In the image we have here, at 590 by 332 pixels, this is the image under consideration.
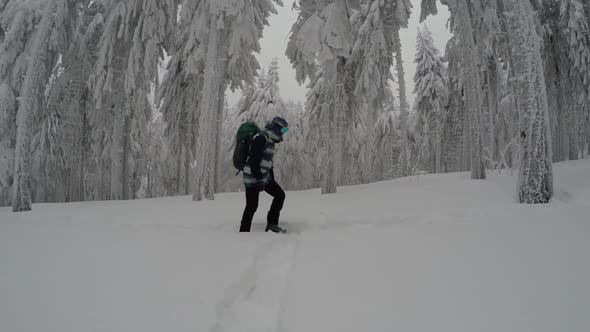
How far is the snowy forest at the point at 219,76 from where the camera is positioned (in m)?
8.79

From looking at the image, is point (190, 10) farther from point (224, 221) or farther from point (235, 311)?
point (235, 311)

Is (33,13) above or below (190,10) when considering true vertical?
above

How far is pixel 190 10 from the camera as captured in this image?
10.6 meters

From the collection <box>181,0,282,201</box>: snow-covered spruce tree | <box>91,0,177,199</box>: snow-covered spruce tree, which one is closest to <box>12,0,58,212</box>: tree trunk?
<box>91,0,177,199</box>: snow-covered spruce tree

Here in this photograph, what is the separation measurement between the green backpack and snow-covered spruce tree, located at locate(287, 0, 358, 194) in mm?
4786

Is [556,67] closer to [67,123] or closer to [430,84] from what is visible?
[430,84]

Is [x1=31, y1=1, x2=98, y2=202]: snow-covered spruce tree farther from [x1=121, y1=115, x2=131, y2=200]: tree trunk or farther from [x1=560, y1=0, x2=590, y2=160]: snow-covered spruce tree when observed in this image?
[x1=560, y1=0, x2=590, y2=160]: snow-covered spruce tree

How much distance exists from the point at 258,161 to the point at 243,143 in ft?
1.20

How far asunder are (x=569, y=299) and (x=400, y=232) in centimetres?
216

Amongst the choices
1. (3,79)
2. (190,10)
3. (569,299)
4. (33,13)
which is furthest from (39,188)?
(569,299)

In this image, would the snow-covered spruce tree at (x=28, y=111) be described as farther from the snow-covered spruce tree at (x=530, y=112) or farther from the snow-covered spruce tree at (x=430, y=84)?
the snow-covered spruce tree at (x=430, y=84)

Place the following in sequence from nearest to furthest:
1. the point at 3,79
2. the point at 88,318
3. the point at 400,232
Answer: the point at 88,318, the point at 400,232, the point at 3,79

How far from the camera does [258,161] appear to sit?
16.0ft

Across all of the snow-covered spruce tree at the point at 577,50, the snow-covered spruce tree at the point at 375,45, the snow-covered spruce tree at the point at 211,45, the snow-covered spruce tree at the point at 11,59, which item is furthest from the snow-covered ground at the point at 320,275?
the snow-covered spruce tree at the point at 577,50
